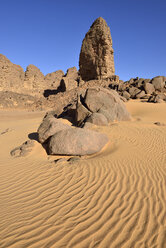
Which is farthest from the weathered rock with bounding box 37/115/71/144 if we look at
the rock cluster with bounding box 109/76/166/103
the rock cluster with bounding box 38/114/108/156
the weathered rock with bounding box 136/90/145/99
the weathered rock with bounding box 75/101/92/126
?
the weathered rock with bounding box 136/90/145/99

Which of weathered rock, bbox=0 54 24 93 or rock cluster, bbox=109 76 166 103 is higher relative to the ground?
weathered rock, bbox=0 54 24 93

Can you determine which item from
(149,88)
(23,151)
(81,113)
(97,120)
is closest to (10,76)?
(81,113)

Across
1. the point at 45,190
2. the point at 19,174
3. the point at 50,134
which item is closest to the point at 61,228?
the point at 45,190

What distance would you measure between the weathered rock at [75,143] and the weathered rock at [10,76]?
2971cm

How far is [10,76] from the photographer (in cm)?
3067

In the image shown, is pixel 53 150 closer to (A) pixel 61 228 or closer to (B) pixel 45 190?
(B) pixel 45 190

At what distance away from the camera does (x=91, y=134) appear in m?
5.29

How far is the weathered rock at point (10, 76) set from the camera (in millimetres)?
28891

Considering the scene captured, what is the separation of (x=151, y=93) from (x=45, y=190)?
1661 centimetres

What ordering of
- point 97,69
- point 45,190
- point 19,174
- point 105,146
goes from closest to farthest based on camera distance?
point 45,190
point 19,174
point 105,146
point 97,69

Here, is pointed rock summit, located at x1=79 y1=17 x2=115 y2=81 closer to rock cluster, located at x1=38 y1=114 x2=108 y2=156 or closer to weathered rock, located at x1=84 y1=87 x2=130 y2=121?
weathered rock, located at x1=84 y1=87 x2=130 y2=121

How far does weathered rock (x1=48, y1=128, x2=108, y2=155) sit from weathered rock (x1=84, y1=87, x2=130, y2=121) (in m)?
4.05

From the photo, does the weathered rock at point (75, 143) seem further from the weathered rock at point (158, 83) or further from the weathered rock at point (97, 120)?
the weathered rock at point (158, 83)

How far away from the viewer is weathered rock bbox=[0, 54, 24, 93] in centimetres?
2889
